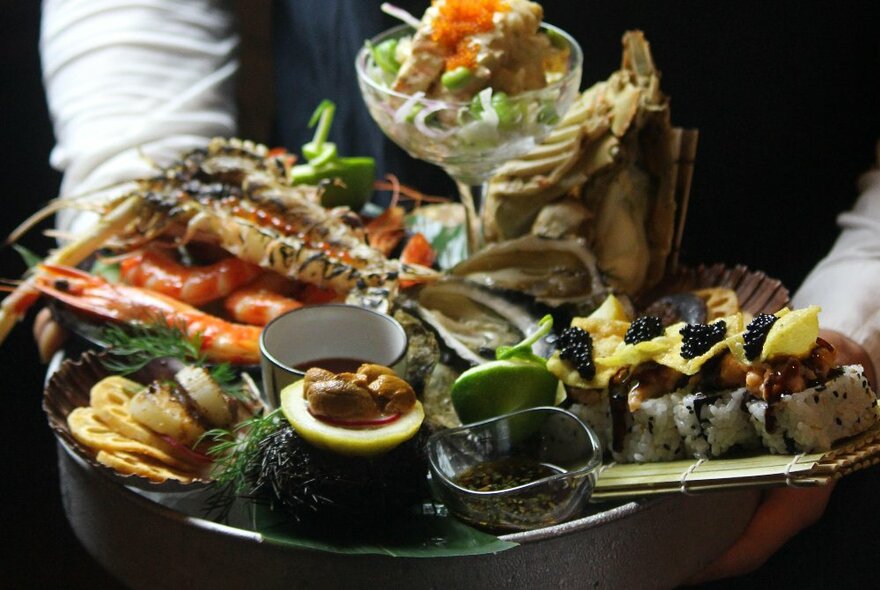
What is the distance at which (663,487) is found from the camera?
3.83 feet

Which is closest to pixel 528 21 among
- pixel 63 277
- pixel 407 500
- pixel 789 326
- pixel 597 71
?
pixel 597 71

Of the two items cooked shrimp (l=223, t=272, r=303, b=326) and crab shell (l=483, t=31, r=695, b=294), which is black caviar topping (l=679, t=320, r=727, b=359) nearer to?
crab shell (l=483, t=31, r=695, b=294)

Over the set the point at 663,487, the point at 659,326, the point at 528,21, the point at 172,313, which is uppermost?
the point at 528,21

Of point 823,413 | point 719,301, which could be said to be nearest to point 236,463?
point 823,413

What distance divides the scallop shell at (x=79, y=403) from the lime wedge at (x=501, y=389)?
36cm

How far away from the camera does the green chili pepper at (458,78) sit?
1521mm

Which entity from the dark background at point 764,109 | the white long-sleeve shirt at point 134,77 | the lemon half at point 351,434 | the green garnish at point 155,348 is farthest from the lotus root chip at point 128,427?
the dark background at point 764,109

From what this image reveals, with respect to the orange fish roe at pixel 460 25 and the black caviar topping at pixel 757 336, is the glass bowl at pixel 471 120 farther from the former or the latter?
the black caviar topping at pixel 757 336

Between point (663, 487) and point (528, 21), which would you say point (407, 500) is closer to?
point (663, 487)

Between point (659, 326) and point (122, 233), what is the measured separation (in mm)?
1114

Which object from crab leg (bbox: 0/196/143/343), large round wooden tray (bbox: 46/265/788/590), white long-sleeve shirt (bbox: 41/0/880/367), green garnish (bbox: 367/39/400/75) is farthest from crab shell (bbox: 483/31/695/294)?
white long-sleeve shirt (bbox: 41/0/880/367)

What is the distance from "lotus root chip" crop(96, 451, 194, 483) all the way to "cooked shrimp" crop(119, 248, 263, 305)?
21.7 inches

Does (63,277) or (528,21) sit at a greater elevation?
(528,21)

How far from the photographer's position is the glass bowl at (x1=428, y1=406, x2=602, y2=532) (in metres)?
1.16
